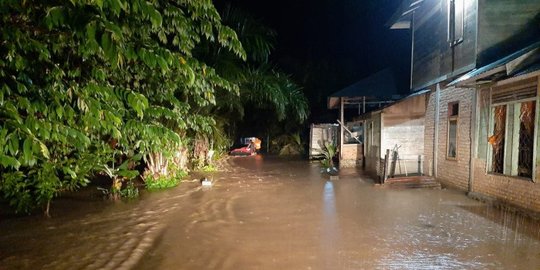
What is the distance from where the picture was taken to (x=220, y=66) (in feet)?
29.5

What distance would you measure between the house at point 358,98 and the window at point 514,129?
19.8 feet

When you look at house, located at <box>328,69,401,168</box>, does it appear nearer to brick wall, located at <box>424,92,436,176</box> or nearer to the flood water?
brick wall, located at <box>424,92,436,176</box>

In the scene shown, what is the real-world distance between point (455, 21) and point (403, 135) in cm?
422

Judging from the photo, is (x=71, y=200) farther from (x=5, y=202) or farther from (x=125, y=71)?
(x=125, y=71)

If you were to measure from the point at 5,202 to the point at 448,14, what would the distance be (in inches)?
520

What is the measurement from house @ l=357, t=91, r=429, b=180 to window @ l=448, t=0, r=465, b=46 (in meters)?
2.20

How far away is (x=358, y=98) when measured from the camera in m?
15.1

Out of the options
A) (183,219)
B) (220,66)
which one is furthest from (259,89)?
(183,219)

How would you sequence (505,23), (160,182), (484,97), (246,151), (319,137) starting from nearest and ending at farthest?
1. (484,97)
2. (505,23)
3. (160,182)
4. (319,137)
5. (246,151)

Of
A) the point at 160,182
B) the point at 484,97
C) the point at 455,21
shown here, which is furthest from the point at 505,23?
the point at 160,182

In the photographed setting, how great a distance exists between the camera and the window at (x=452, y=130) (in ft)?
31.7

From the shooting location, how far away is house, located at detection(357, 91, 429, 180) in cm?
1166

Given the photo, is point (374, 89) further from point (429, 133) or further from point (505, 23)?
point (505, 23)

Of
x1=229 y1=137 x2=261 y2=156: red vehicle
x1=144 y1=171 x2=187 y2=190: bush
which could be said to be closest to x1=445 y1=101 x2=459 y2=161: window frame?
x1=144 y1=171 x2=187 y2=190: bush
